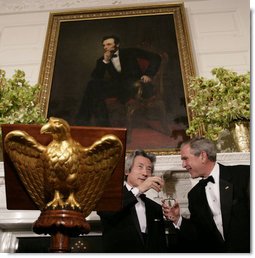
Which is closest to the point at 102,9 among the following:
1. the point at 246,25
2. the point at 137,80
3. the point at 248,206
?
the point at 137,80

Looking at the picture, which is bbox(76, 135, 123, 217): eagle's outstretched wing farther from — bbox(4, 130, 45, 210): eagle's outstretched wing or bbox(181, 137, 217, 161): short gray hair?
bbox(181, 137, 217, 161): short gray hair

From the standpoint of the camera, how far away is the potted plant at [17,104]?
3414 mm

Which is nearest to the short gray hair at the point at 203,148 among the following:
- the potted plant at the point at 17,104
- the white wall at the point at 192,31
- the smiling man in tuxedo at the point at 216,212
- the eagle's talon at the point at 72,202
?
the smiling man in tuxedo at the point at 216,212

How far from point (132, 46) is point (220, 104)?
5.42ft

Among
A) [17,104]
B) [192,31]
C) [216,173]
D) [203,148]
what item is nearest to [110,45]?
[192,31]

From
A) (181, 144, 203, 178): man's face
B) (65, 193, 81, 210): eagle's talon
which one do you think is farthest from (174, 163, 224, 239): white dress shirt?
(65, 193, 81, 210): eagle's talon

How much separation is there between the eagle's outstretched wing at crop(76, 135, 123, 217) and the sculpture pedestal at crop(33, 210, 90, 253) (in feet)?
0.49

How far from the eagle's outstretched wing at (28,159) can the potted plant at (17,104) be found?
183 cm

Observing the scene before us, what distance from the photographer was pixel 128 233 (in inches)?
93.1

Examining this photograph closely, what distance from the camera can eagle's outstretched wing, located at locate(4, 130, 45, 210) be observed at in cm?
159

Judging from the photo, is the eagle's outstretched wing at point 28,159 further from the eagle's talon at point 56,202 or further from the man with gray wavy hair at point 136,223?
the man with gray wavy hair at point 136,223

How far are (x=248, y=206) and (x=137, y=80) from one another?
7.32ft

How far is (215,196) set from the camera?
246 centimetres

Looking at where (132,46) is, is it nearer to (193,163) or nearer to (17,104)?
(17,104)
